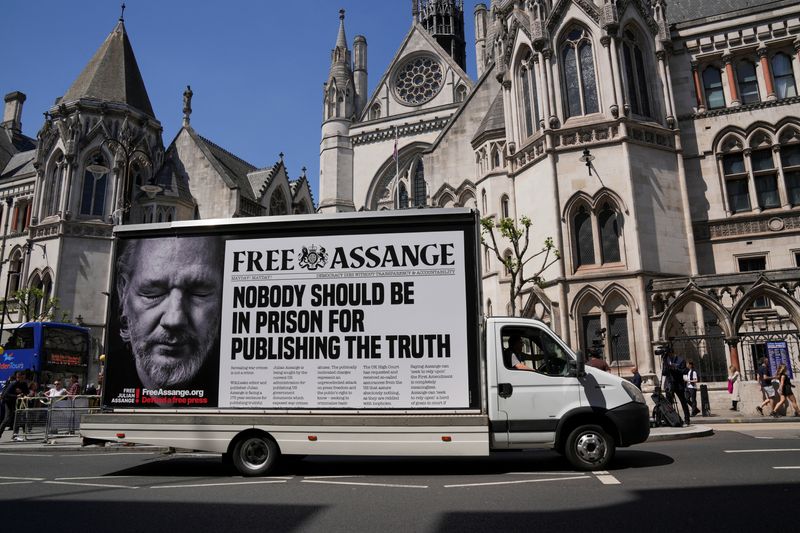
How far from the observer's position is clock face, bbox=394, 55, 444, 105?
4891 cm

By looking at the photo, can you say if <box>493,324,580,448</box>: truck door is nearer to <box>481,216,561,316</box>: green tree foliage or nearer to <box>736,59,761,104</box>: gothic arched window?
<box>481,216,561,316</box>: green tree foliage

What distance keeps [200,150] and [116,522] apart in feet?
115

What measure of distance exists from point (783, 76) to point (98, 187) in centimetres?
3622

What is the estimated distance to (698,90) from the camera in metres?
25.7

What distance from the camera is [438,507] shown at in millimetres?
5996

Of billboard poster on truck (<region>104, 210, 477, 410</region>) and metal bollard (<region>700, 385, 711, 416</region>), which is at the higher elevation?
billboard poster on truck (<region>104, 210, 477, 410</region>)

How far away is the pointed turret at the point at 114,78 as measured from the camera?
35.5 m

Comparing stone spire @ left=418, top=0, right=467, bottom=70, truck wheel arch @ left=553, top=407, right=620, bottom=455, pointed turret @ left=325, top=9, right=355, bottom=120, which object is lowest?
truck wheel arch @ left=553, top=407, right=620, bottom=455

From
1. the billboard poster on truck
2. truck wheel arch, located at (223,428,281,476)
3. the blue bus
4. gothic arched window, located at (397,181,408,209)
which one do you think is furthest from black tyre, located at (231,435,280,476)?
gothic arched window, located at (397,181,408,209)

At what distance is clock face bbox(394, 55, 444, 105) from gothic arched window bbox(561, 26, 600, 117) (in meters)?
24.7

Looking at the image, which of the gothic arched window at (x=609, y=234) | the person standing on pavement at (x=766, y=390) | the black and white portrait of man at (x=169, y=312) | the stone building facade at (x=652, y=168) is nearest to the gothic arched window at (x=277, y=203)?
the stone building facade at (x=652, y=168)

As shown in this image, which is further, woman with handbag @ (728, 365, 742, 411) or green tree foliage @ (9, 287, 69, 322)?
green tree foliage @ (9, 287, 69, 322)

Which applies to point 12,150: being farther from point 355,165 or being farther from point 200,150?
point 355,165

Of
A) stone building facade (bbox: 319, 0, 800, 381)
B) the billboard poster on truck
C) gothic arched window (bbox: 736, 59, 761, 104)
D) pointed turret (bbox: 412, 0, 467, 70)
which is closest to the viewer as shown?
the billboard poster on truck
